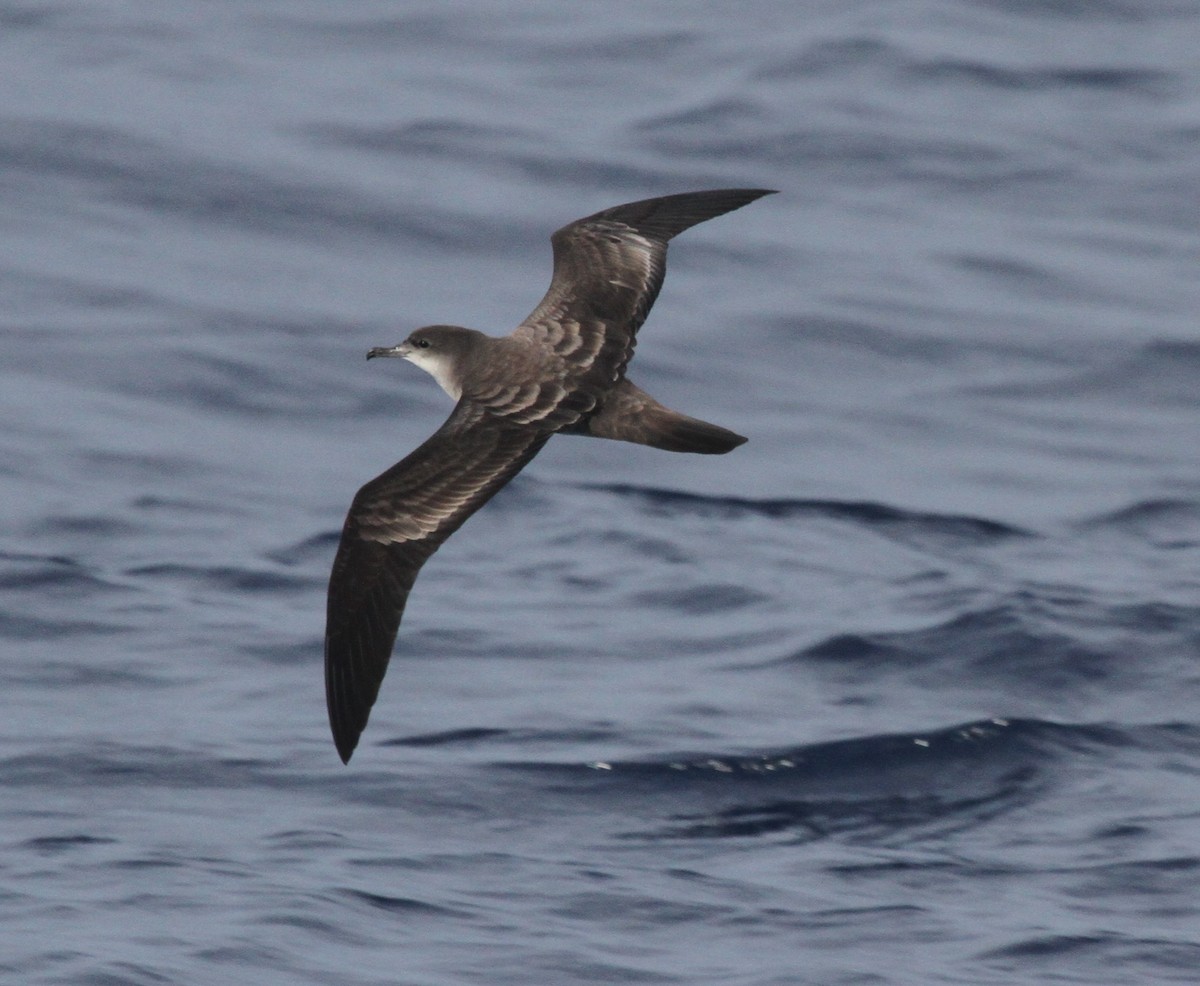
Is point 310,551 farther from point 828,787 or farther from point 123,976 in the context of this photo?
point 123,976

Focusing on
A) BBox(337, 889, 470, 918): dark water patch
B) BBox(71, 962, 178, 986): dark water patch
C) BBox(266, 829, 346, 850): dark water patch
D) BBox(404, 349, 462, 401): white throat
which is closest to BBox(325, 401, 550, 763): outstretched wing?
BBox(404, 349, 462, 401): white throat

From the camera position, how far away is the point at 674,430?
7.64 meters

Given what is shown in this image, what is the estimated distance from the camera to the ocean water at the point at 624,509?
9.01m

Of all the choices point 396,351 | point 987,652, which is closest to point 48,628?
point 396,351

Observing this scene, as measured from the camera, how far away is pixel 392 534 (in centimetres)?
754

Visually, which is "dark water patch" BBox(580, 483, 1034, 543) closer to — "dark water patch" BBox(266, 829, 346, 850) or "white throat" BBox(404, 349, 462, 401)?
"dark water patch" BBox(266, 829, 346, 850)

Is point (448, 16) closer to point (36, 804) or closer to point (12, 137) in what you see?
point (12, 137)

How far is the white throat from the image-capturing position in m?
8.04

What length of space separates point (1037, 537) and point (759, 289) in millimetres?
3458

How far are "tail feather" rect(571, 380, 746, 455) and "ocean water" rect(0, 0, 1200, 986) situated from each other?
193 centimetres

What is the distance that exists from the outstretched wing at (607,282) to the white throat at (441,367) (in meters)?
0.27

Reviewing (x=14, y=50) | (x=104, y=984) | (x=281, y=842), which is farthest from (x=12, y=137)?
(x=104, y=984)

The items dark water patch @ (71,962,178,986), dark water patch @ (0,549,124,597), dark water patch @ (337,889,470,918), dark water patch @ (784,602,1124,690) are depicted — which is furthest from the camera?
dark water patch @ (0,549,124,597)

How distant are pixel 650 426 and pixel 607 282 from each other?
1033 millimetres
